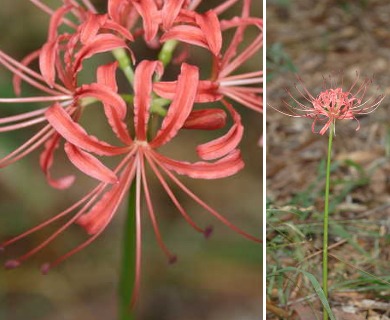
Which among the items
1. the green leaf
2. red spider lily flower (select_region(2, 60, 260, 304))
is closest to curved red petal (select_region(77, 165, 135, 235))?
red spider lily flower (select_region(2, 60, 260, 304))

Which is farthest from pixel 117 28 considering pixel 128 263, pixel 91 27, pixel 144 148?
pixel 128 263

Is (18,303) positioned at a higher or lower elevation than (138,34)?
lower

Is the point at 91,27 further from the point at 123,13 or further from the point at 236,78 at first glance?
the point at 236,78

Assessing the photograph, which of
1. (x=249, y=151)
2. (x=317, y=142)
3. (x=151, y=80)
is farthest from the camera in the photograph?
(x=317, y=142)

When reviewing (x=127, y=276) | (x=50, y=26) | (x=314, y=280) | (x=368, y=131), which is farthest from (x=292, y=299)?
(x=50, y=26)

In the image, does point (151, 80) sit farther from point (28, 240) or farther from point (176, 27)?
point (28, 240)

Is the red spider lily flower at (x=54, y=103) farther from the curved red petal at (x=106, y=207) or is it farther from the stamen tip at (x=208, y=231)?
the stamen tip at (x=208, y=231)

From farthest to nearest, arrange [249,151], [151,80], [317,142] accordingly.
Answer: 1. [317,142]
2. [249,151]
3. [151,80]

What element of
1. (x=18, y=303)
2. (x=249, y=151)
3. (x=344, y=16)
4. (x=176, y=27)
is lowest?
(x=18, y=303)
